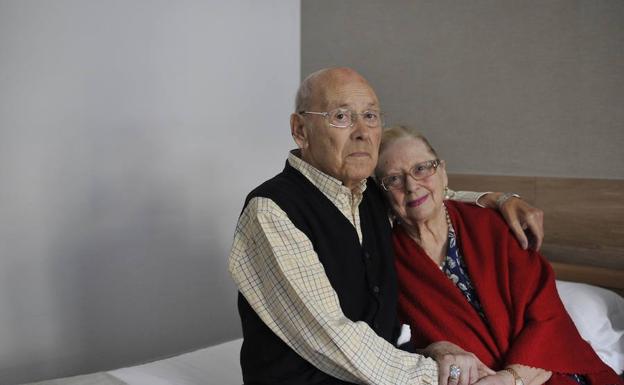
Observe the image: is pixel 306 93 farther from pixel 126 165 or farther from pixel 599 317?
pixel 126 165

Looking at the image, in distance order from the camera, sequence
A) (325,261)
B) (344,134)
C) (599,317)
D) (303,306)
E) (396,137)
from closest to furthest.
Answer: (303,306) → (325,261) → (344,134) → (396,137) → (599,317)

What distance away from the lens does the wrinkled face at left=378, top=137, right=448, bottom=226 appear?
1665mm

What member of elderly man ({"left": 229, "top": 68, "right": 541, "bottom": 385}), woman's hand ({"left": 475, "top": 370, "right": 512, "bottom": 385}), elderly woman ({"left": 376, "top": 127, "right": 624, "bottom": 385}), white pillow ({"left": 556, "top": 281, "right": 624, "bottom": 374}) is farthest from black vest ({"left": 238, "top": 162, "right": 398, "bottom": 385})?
white pillow ({"left": 556, "top": 281, "right": 624, "bottom": 374})

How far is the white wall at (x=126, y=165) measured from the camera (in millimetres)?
2473

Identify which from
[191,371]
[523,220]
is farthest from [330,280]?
[191,371]

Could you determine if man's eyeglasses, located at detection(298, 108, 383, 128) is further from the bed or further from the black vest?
the bed

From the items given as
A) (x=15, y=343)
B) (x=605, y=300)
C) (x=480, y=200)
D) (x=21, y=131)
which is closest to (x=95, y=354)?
(x=15, y=343)

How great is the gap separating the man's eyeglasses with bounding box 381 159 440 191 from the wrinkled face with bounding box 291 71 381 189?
113 mm

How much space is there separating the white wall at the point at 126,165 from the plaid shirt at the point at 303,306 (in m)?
1.42

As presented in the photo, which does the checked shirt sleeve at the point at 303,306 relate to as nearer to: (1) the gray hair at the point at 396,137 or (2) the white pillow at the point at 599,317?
(1) the gray hair at the point at 396,137

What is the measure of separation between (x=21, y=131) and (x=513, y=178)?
2.02 metres

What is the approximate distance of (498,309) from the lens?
1595 millimetres

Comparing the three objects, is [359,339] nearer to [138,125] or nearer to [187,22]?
[138,125]

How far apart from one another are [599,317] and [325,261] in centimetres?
111
